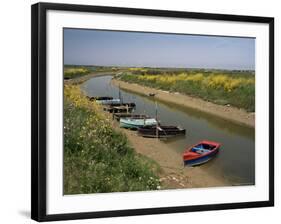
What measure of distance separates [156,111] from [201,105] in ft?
1.07

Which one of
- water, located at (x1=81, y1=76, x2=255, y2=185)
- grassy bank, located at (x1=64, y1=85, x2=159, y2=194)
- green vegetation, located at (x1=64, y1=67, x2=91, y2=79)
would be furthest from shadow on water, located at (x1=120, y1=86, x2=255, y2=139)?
green vegetation, located at (x1=64, y1=67, x2=91, y2=79)

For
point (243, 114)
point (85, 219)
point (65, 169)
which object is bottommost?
point (85, 219)

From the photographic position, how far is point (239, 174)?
162 inches

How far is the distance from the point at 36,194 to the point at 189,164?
0.92 meters

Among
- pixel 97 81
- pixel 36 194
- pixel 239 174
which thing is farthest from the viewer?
pixel 239 174

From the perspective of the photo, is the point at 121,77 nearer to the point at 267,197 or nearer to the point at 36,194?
the point at 36,194

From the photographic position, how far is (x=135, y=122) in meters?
3.86

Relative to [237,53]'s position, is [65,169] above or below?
below

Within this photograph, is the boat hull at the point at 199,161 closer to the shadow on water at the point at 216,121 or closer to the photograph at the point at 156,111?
the photograph at the point at 156,111

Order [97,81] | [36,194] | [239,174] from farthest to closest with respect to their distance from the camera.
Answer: [239,174] → [97,81] → [36,194]

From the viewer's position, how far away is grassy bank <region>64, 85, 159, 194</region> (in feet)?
12.0

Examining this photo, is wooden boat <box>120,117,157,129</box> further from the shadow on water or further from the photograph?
the shadow on water

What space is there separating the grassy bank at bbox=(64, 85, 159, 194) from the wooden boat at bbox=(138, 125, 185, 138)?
0.12 metres

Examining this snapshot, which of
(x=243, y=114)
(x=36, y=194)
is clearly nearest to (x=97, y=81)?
(x=36, y=194)
